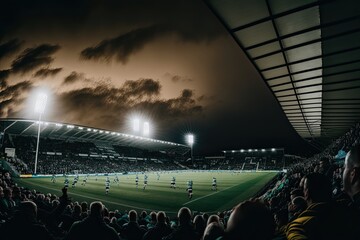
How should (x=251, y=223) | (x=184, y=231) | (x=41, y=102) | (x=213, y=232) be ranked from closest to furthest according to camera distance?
1. (x=251, y=223)
2. (x=213, y=232)
3. (x=184, y=231)
4. (x=41, y=102)

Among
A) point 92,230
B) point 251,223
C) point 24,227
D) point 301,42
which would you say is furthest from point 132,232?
point 301,42

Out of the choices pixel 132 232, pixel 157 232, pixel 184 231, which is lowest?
pixel 132 232

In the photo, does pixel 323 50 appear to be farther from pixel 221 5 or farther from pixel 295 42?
pixel 221 5

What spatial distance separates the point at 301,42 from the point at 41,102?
1623 inches

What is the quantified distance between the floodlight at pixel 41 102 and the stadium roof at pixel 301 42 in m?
38.0

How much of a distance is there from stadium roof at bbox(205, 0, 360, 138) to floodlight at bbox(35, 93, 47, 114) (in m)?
38.0

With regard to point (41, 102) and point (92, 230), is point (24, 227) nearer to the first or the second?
point (92, 230)

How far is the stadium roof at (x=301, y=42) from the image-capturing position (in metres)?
6.75

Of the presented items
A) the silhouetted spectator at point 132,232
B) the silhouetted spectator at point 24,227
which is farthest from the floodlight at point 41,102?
the silhouetted spectator at point 24,227

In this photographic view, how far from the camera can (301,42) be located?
8.59 meters

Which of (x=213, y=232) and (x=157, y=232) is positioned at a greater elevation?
(x=213, y=232)

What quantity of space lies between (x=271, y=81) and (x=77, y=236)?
442 inches

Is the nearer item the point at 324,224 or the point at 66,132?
the point at 324,224

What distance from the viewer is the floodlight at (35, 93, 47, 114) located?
39412mm
